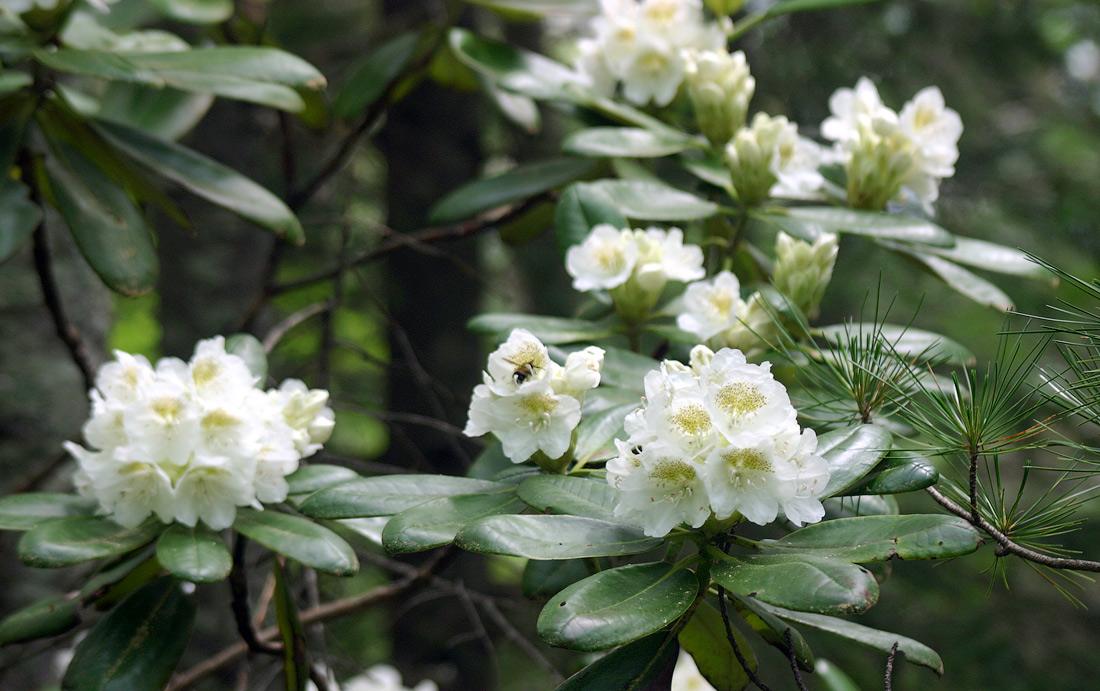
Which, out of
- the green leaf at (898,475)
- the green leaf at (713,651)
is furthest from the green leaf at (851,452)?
the green leaf at (713,651)

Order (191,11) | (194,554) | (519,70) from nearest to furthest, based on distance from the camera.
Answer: (194,554), (191,11), (519,70)

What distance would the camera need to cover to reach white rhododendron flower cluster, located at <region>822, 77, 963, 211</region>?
4.06 feet

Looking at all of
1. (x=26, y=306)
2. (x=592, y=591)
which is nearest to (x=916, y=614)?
(x=592, y=591)

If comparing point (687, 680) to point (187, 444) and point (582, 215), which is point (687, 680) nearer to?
point (582, 215)

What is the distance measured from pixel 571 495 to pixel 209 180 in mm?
824

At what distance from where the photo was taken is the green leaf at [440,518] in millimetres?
726

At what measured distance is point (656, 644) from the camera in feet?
2.47

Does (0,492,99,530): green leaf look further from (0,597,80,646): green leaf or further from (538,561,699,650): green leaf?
(538,561,699,650): green leaf

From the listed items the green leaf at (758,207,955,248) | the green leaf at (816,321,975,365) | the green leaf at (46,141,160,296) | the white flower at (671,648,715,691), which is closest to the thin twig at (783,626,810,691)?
the green leaf at (816,321,975,365)

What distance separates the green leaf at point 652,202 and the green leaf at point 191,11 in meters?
0.77

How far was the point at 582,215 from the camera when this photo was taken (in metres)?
1.18

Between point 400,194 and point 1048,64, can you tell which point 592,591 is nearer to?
point 400,194

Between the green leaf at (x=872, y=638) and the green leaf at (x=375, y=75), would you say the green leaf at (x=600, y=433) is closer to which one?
the green leaf at (x=872, y=638)

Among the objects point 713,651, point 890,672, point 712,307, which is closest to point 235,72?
point 712,307
